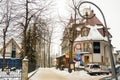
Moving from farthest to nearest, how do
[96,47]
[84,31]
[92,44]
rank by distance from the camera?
[84,31], [96,47], [92,44]

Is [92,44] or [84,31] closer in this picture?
[92,44]

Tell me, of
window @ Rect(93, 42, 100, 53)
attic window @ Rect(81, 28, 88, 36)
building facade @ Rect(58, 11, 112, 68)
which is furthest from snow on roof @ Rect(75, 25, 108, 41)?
window @ Rect(93, 42, 100, 53)

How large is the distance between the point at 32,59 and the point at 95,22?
60.8ft

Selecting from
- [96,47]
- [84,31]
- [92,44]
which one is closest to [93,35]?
[92,44]

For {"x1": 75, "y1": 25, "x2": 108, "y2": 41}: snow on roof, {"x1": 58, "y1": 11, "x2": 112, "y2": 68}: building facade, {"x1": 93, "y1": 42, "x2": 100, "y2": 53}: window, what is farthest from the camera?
{"x1": 93, "y1": 42, "x2": 100, "y2": 53}: window

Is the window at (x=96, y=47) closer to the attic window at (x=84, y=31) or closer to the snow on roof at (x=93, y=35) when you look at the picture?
the snow on roof at (x=93, y=35)

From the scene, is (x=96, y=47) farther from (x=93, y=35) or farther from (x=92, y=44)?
(x=93, y=35)

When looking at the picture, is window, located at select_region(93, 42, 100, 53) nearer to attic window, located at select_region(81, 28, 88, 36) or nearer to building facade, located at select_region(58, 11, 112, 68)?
building facade, located at select_region(58, 11, 112, 68)

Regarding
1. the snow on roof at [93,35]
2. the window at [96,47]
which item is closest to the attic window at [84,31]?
the snow on roof at [93,35]

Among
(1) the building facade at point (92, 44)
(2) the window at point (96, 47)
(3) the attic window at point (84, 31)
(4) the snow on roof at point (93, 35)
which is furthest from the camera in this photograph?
(3) the attic window at point (84, 31)

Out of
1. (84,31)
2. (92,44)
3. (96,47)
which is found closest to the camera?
(92,44)

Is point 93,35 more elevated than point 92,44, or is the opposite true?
point 93,35

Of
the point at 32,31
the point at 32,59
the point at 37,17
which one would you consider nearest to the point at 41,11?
the point at 37,17

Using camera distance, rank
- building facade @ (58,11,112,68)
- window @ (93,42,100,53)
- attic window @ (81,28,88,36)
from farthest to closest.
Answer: attic window @ (81,28,88,36), window @ (93,42,100,53), building facade @ (58,11,112,68)
